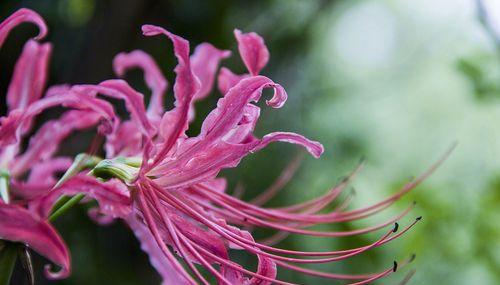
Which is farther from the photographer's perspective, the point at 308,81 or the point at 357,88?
the point at 357,88

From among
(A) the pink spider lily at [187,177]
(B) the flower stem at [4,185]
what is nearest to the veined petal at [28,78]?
(B) the flower stem at [4,185]

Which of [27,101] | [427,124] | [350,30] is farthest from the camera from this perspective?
[427,124]

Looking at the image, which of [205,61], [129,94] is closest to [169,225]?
[129,94]

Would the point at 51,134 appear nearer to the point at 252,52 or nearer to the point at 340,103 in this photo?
the point at 252,52

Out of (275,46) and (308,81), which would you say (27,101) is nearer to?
(275,46)

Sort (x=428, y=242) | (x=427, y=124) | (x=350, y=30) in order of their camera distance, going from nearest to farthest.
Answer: (x=428, y=242), (x=350, y=30), (x=427, y=124)

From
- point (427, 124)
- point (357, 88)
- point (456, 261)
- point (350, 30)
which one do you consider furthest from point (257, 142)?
point (427, 124)

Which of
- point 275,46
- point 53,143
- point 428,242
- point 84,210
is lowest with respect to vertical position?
point 53,143
